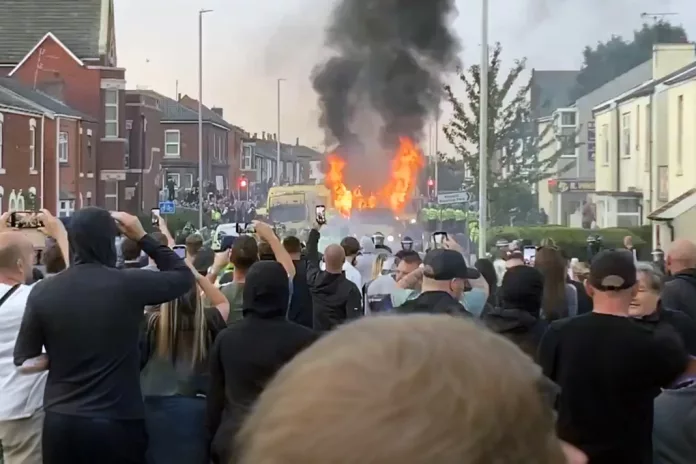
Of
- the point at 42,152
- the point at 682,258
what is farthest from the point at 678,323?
the point at 42,152

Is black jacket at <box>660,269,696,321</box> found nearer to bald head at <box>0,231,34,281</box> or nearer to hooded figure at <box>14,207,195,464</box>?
hooded figure at <box>14,207,195,464</box>

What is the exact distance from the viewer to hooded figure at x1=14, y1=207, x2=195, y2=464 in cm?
474

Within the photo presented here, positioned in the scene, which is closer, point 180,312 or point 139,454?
point 139,454

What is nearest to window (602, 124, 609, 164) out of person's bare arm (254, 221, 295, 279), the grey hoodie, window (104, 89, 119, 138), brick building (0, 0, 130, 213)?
brick building (0, 0, 130, 213)

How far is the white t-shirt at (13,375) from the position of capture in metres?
5.48

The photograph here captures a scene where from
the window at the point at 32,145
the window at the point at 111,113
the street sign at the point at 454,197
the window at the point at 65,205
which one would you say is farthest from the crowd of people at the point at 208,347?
the window at the point at 111,113

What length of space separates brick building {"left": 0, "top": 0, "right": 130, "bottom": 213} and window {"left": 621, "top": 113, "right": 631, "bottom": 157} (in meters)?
21.3

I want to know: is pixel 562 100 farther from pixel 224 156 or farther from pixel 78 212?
pixel 78 212

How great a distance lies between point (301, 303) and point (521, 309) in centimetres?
358

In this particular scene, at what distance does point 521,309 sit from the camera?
553cm

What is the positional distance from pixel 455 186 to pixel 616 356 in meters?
41.9

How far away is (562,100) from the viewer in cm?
6725

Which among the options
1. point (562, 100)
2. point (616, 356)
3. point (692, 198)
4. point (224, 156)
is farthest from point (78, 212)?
point (562, 100)

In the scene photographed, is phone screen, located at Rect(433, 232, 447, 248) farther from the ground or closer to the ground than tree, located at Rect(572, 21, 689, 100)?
closer to the ground
